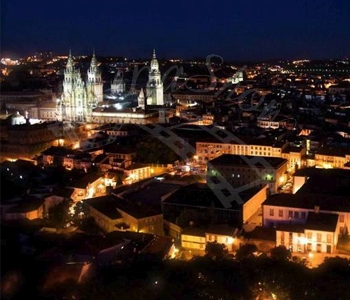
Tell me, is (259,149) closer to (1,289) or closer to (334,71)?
(1,289)

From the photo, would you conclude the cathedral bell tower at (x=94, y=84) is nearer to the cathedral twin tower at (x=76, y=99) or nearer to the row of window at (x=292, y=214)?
the cathedral twin tower at (x=76, y=99)

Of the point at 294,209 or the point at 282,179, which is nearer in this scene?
the point at 294,209

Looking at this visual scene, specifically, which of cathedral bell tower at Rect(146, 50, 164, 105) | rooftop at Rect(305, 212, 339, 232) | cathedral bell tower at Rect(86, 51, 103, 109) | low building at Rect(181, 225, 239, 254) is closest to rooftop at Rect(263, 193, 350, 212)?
rooftop at Rect(305, 212, 339, 232)

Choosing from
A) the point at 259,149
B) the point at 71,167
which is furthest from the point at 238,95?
the point at 71,167

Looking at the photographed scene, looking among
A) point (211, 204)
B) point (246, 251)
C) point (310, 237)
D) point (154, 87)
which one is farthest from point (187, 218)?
point (154, 87)

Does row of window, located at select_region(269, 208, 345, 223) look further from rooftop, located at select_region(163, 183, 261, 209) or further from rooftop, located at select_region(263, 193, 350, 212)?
rooftop, located at select_region(163, 183, 261, 209)

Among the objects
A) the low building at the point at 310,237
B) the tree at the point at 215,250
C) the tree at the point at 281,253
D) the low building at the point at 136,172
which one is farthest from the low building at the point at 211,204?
the low building at the point at 136,172

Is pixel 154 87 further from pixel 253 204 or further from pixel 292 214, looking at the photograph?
pixel 292 214
